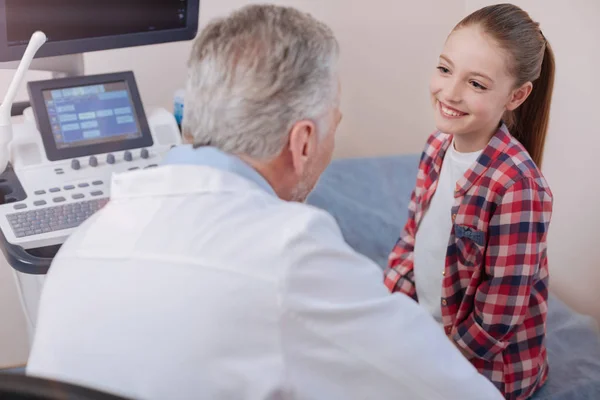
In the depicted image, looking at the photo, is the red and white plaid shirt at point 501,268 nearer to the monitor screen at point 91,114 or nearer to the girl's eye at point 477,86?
the girl's eye at point 477,86

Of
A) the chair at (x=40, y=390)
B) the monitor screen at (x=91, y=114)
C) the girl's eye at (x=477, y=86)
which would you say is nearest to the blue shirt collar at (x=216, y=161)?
the chair at (x=40, y=390)

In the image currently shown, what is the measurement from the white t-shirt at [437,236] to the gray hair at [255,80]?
0.67 meters

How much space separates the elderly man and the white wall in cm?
123

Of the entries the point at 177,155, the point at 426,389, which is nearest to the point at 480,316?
the point at 426,389

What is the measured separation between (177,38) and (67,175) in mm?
449

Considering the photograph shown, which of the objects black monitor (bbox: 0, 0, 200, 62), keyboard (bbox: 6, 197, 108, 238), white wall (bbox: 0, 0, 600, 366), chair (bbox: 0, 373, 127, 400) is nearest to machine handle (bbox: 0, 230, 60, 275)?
keyboard (bbox: 6, 197, 108, 238)

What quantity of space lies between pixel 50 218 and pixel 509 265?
0.92 metres

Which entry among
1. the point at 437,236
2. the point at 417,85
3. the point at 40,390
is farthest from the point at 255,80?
the point at 417,85

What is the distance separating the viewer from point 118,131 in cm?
169

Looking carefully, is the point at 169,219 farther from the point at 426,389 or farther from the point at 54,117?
the point at 54,117

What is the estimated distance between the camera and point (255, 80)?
902mm

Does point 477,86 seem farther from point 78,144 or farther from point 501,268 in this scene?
point 78,144

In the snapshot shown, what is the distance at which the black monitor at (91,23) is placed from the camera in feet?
5.19

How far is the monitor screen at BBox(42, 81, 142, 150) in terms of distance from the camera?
1635mm
